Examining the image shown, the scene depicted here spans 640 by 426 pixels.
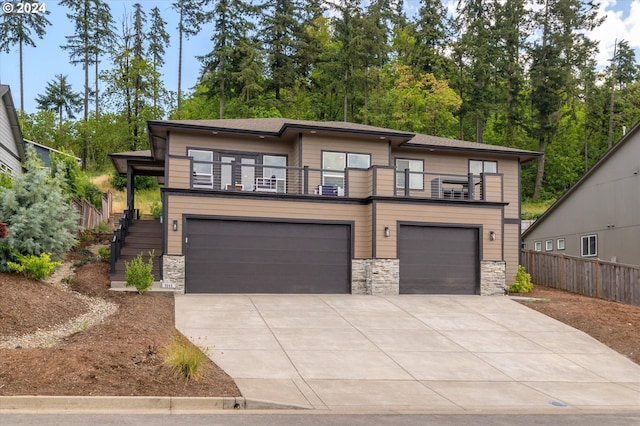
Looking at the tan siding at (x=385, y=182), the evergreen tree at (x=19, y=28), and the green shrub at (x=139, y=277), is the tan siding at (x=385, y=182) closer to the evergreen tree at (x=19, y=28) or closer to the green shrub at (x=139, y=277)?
the green shrub at (x=139, y=277)

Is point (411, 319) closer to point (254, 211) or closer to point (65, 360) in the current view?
point (254, 211)

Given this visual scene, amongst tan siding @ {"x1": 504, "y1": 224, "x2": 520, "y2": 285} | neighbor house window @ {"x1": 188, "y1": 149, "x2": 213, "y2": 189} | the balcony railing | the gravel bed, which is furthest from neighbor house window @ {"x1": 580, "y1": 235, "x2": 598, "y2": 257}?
the gravel bed

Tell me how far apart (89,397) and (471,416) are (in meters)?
5.17

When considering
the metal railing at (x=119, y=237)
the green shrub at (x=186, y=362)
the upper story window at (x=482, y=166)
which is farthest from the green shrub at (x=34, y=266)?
the upper story window at (x=482, y=166)

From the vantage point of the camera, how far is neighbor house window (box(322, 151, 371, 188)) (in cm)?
2125

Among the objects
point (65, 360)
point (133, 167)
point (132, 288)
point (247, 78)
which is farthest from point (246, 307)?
point (247, 78)

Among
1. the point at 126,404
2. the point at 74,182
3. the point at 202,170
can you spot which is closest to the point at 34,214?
the point at 202,170

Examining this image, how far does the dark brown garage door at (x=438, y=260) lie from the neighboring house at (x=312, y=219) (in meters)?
0.03

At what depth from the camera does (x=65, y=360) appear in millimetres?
8664

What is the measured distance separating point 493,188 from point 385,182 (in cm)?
420

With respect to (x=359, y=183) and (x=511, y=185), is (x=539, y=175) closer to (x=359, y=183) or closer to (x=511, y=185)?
(x=511, y=185)

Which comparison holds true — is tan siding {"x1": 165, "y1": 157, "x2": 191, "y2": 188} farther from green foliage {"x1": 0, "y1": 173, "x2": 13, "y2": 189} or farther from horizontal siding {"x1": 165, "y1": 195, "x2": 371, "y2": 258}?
green foliage {"x1": 0, "y1": 173, "x2": 13, "y2": 189}

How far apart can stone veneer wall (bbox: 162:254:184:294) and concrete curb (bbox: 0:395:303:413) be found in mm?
9682

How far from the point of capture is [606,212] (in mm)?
24891
